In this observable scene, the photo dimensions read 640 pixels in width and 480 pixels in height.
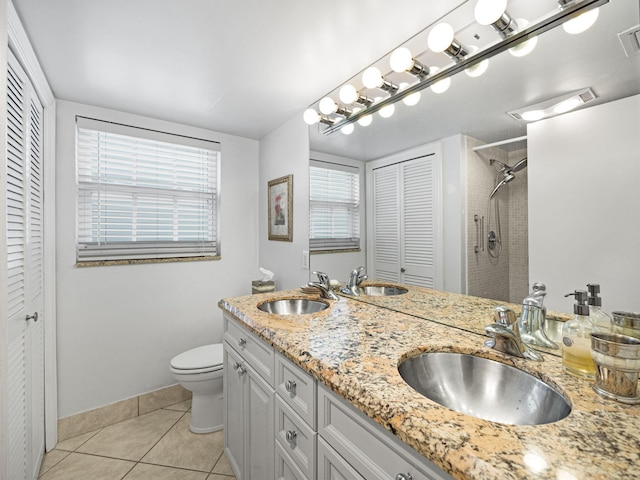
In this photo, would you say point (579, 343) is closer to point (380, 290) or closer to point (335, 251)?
point (380, 290)

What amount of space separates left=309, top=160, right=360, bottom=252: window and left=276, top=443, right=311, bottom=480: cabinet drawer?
1.07m

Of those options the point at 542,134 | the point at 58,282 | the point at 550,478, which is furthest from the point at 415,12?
the point at 58,282

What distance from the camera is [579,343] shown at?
0.81 meters

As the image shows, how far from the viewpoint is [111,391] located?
220 cm

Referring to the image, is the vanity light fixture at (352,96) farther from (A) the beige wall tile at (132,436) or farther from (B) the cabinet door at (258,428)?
(A) the beige wall tile at (132,436)

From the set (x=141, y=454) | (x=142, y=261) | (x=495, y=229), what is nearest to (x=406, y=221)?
(x=495, y=229)

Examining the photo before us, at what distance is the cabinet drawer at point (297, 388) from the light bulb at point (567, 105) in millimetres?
→ 1170

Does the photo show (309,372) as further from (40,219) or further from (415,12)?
(40,219)

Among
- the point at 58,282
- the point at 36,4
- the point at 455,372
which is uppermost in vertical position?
the point at 36,4

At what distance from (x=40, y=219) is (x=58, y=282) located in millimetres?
461

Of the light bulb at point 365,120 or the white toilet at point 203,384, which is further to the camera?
the white toilet at point 203,384

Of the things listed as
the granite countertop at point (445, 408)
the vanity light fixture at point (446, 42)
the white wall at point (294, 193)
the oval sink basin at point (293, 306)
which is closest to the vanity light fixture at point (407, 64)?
the vanity light fixture at point (446, 42)

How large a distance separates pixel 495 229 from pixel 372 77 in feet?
3.28

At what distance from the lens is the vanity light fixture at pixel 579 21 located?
0.92m
